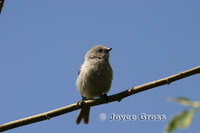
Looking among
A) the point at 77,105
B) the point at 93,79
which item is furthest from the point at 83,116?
the point at 77,105

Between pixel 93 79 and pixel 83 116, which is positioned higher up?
pixel 93 79

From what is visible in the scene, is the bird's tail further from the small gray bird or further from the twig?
the twig

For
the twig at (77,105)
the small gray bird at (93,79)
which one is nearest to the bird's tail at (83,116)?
the small gray bird at (93,79)

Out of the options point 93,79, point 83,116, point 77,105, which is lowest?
point 77,105

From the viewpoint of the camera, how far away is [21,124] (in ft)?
10.2

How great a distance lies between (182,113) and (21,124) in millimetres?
2639

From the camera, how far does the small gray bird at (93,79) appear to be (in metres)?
6.01

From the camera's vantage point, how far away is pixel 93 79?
598 centimetres

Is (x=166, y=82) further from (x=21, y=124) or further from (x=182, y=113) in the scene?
(x=182, y=113)

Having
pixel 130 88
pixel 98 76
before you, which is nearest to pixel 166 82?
pixel 130 88

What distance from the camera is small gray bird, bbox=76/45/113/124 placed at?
19.7 ft

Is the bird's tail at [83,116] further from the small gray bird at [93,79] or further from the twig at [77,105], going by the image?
the twig at [77,105]

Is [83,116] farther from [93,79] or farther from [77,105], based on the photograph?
[77,105]

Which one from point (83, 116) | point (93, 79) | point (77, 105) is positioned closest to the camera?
point (77, 105)
